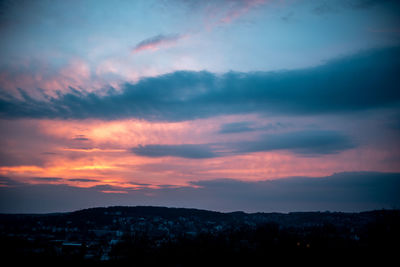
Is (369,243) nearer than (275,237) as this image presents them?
Yes

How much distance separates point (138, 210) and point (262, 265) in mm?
92320

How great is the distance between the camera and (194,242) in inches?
3054

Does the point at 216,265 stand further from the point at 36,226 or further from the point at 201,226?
the point at 36,226

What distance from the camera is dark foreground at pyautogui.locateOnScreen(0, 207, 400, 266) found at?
58031 mm

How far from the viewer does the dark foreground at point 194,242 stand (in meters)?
58.0

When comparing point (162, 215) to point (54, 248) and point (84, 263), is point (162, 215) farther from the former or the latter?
point (84, 263)

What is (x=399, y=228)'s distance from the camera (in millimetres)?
64625

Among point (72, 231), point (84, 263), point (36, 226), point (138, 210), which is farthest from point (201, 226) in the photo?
point (84, 263)

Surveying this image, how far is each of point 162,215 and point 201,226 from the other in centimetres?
1870

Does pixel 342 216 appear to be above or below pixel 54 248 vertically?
above

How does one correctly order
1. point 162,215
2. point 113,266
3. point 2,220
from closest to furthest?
point 113,266 → point 2,220 → point 162,215

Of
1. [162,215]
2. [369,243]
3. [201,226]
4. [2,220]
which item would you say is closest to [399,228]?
[369,243]

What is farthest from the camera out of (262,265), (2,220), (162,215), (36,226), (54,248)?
(162,215)

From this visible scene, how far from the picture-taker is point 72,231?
111m
